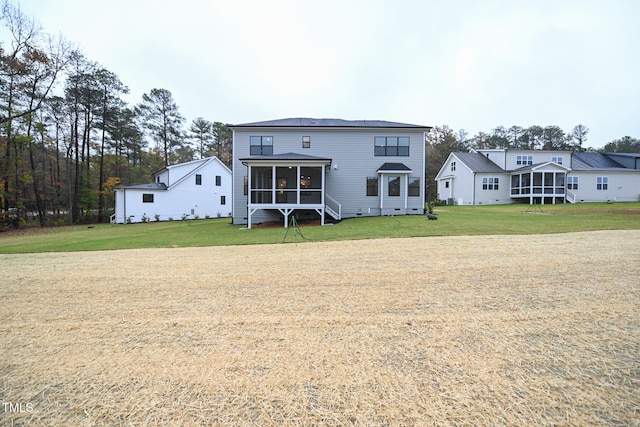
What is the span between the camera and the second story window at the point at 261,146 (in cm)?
1878

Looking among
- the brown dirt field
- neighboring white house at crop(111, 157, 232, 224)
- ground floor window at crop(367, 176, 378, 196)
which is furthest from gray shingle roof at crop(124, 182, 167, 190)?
the brown dirt field

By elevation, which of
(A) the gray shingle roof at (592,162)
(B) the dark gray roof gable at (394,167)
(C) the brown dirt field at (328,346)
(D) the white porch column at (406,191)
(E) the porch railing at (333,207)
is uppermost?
(A) the gray shingle roof at (592,162)

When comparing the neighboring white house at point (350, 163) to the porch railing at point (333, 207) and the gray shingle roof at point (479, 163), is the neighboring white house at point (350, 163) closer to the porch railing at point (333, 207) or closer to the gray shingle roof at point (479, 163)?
the porch railing at point (333, 207)

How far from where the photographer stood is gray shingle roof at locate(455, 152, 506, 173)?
29.3m

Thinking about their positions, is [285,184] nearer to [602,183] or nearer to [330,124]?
[330,124]

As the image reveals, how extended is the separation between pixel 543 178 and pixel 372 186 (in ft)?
65.0

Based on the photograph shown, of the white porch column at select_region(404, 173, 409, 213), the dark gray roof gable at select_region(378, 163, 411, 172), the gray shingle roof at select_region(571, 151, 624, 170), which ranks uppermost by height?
the gray shingle roof at select_region(571, 151, 624, 170)

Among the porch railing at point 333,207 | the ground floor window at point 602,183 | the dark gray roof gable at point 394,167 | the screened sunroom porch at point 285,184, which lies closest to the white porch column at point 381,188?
the dark gray roof gable at point 394,167

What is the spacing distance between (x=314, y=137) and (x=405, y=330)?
1697 centimetres

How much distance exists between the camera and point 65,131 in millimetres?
28312

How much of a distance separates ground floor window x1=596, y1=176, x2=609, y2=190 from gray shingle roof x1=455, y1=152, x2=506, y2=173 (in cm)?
925

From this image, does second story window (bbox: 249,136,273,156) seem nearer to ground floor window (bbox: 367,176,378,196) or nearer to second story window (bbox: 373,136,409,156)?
ground floor window (bbox: 367,176,378,196)

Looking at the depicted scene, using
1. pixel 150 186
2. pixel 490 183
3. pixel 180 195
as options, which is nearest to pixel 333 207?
pixel 180 195

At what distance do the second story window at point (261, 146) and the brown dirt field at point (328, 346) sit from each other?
1396cm
